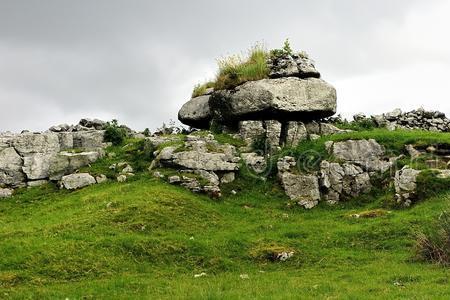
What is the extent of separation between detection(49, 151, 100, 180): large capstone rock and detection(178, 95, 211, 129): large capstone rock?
939 centimetres

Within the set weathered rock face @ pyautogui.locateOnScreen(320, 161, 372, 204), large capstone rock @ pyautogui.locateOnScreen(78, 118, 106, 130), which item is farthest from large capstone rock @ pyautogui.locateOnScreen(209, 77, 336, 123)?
large capstone rock @ pyautogui.locateOnScreen(78, 118, 106, 130)

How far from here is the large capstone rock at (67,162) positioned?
3528cm

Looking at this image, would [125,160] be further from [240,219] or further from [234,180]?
[240,219]

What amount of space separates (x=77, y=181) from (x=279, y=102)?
14031 millimetres

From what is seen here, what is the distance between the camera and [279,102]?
38062 millimetres

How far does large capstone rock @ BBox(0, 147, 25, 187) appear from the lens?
34.9 m

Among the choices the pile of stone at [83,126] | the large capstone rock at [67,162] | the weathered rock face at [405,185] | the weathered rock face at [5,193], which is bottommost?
the weathered rock face at [5,193]

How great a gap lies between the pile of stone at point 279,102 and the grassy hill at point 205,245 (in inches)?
239

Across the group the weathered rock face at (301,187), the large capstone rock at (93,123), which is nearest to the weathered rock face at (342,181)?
the weathered rock face at (301,187)

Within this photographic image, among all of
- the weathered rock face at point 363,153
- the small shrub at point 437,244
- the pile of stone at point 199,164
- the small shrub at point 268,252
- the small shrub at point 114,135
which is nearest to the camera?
the small shrub at point 437,244

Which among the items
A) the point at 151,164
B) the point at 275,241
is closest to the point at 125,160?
the point at 151,164

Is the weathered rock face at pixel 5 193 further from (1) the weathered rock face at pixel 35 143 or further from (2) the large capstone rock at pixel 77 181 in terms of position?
(1) the weathered rock face at pixel 35 143

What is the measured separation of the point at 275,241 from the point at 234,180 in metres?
9.80

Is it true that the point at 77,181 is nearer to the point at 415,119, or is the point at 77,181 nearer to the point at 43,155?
the point at 43,155
